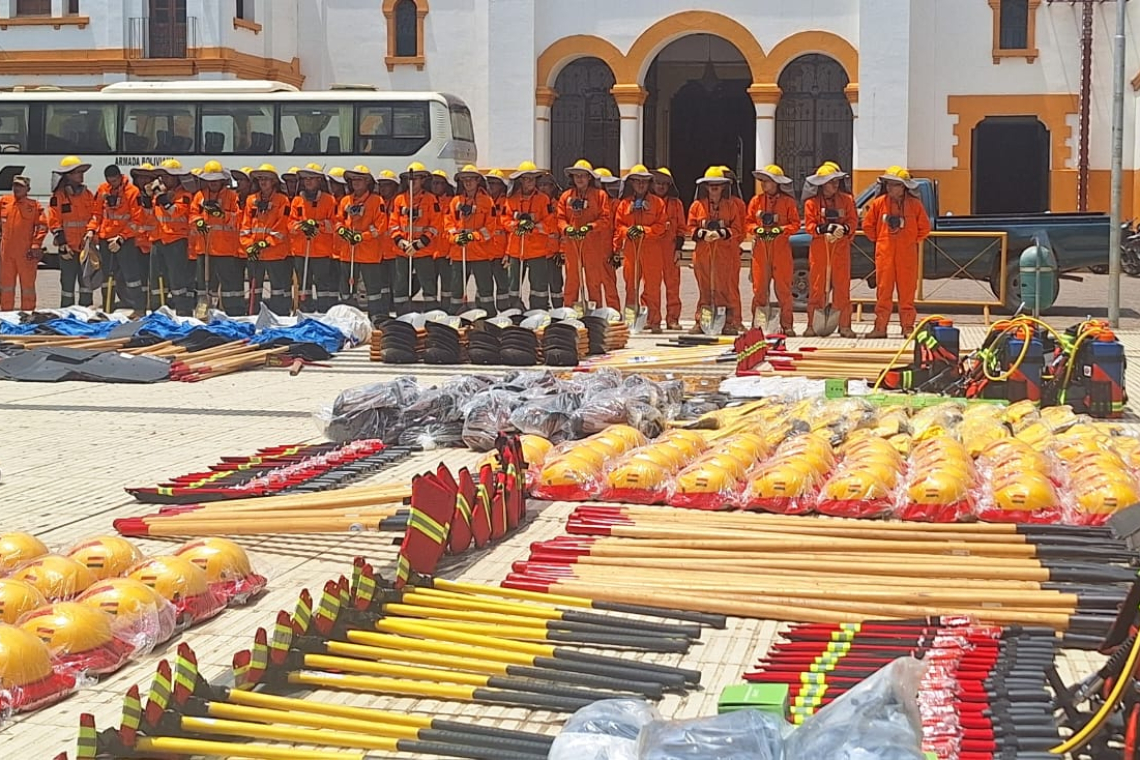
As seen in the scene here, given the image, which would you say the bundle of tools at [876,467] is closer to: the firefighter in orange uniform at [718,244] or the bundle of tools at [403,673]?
the bundle of tools at [403,673]

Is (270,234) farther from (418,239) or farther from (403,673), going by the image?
(403,673)

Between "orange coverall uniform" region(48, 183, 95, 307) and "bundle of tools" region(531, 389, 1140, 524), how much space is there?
11042 mm

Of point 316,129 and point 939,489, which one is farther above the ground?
point 316,129

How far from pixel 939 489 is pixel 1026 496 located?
0.36m

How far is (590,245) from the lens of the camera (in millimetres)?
16297

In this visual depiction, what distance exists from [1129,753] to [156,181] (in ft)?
51.1

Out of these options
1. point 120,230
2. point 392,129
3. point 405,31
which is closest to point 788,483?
point 120,230

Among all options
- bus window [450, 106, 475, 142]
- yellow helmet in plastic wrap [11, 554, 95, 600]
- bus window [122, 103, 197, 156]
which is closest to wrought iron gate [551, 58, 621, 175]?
bus window [450, 106, 475, 142]

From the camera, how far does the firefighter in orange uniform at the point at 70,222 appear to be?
17531mm

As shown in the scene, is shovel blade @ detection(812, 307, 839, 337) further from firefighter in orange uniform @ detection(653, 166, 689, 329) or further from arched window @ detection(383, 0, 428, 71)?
arched window @ detection(383, 0, 428, 71)

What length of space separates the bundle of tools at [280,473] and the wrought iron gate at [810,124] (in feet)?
74.1

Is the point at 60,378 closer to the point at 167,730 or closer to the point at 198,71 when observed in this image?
the point at 167,730

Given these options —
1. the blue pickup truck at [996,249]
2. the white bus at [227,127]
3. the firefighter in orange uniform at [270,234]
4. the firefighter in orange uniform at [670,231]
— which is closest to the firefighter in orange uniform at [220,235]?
the firefighter in orange uniform at [270,234]

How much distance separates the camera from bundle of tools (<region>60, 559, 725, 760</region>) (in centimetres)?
395
